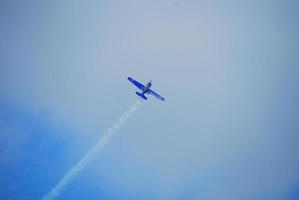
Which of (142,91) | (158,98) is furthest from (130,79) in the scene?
(158,98)

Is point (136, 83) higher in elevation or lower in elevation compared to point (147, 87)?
higher

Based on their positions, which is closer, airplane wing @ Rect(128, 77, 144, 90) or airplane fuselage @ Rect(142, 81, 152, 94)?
airplane fuselage @ Rect(142, 81, 152, 94)

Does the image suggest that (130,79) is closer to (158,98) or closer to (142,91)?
(142,91)

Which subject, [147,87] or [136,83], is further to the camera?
[136,83]

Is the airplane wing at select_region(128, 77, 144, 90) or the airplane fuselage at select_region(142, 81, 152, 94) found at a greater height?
the airplane wing at select_region(128, 77, 144, 90)

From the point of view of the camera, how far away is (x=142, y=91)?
105m

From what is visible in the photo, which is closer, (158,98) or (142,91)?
(142,91)

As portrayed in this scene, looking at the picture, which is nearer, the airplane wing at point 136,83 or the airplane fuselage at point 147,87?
the airplane fuselage at point 147,87

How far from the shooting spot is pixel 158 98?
368ft

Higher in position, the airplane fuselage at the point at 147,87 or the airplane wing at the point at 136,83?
the airplane wing at the point at 136,83

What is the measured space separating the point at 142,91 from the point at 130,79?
5.21 meters

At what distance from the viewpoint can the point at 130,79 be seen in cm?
10575

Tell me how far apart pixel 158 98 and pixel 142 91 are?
9.30 metres
